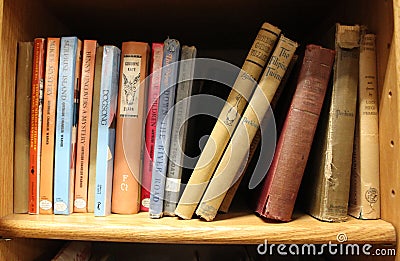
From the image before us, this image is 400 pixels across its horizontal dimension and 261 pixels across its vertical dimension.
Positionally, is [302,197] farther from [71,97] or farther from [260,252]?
[71,97]

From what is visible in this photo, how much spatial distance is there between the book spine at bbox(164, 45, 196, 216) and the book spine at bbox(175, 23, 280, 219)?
25 mm

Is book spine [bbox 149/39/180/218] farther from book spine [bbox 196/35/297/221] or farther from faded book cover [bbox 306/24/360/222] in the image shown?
faded book cover [bbox 306/24/360/222]

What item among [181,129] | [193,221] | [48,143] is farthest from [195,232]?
[48,143]

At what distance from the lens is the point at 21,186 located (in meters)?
0.60

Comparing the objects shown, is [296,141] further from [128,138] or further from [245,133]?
[128,138]

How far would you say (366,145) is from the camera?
0.58m

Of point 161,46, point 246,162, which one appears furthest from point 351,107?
point 161,46

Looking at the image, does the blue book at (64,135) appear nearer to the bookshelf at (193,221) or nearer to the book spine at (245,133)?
the bookshelf at (193,221)

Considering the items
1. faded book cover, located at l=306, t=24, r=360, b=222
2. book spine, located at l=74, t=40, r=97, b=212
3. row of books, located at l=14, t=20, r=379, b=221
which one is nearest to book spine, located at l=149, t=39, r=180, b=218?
row of books, located at l=14, t=20, r=379, b=221

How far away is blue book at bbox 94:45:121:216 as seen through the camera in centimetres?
60

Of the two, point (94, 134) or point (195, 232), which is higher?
point (94, 134)

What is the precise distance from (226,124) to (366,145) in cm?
20

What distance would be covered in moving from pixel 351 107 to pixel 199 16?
32 cm

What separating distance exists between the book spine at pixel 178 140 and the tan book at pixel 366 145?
0.25 m
